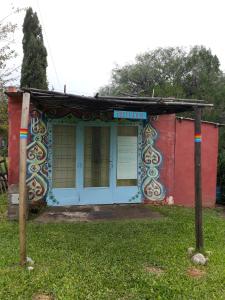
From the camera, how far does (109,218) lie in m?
7.75

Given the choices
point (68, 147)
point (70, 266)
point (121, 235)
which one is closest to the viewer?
point (70, 266)

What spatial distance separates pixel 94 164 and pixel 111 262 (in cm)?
408

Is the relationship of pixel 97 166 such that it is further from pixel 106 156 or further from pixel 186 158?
pixel 186 158

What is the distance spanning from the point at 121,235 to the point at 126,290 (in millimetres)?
2218

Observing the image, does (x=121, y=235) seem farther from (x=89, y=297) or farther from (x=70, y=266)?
(x=89, y=297)

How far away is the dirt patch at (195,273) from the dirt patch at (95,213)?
117 inches

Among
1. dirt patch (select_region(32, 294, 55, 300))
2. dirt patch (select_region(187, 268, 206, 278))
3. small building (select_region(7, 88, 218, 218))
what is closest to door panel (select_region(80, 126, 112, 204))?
small building (select_region(7, 88, 218, 218))

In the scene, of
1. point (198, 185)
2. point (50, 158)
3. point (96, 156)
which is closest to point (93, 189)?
point (96, 156)

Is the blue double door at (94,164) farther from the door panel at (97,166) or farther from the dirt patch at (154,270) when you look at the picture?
the dirt patch at (154,270)

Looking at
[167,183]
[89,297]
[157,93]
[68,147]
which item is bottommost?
[89,297]

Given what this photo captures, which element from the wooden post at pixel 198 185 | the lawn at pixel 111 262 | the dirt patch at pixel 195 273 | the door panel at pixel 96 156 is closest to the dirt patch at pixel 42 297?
the lawn at pixel 111 262

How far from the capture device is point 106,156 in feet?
29.5

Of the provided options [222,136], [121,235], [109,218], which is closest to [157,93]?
[222,136]

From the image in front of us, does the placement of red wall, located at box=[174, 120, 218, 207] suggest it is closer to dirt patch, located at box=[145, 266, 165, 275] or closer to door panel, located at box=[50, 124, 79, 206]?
door panel, located at box=[50, 124, 79, 206]
